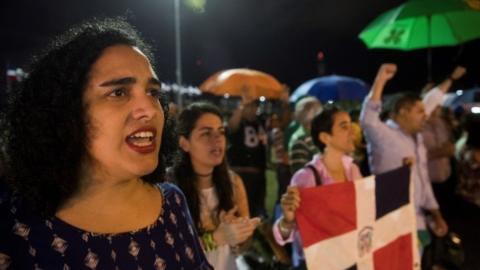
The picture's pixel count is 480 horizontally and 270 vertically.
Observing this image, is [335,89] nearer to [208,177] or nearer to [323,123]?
[323,123]

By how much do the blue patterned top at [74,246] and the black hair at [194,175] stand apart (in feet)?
3.56

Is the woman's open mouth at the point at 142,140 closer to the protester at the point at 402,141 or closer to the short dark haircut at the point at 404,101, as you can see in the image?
the protester at the point at 402,141

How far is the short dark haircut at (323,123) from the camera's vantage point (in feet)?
11.3

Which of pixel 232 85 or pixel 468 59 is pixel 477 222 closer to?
pixel 232 85

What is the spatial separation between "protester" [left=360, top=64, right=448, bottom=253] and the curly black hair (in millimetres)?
2993

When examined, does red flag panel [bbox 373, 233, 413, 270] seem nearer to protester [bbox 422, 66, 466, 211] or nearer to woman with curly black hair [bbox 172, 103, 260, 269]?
woman with curly black hair [bbox 172, 103, 260, 269]

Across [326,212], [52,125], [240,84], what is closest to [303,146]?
[326,212]

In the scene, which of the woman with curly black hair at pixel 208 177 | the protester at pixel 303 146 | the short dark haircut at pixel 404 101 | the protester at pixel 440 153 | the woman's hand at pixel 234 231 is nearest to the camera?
the woman's hand at pixel 234 231

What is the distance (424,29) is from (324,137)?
10.2 ft

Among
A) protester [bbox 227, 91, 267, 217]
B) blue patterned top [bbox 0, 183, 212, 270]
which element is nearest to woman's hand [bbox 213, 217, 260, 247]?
blue patterned top [bbox 0, 183, 212, 270]

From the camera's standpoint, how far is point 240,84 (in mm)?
8227

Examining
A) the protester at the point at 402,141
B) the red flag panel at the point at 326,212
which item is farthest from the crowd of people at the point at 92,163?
the protester at the point at 402,141

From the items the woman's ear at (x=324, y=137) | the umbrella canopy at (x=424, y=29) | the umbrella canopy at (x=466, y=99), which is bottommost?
the woman's ear at (x=324, y=137)

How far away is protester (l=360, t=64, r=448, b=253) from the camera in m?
3.98
